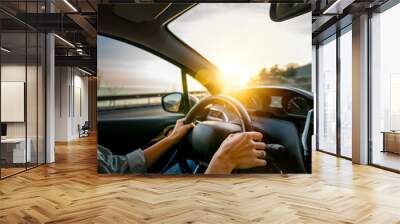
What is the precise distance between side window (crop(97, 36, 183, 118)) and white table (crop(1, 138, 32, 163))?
6.87ft

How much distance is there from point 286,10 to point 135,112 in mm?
2952

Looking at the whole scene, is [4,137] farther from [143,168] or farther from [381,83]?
[381,83]

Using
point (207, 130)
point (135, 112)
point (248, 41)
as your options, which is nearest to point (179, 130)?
point (207, 130)

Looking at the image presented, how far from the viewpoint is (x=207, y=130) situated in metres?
5.80

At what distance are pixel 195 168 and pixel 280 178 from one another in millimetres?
1424

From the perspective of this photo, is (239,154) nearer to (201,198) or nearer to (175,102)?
(175,102)

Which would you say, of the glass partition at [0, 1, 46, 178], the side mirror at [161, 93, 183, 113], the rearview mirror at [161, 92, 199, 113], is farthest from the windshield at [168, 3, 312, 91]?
the glass partition at [0, 1, 46, 178]

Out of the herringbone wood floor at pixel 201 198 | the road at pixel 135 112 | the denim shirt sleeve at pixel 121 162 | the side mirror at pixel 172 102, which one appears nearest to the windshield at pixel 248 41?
the side mirror at pixel 172 102

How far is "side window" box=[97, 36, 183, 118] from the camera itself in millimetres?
5770

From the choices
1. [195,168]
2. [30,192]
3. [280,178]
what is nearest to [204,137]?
[195,168]

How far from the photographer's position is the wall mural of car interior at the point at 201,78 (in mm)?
5746

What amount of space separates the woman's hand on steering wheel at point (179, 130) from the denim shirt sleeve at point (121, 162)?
Result: 58 centimetres

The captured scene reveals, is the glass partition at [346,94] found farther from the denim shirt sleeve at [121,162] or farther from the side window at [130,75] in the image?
the denim shirt sleeve at [121,162]

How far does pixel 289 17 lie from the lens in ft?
19.0
